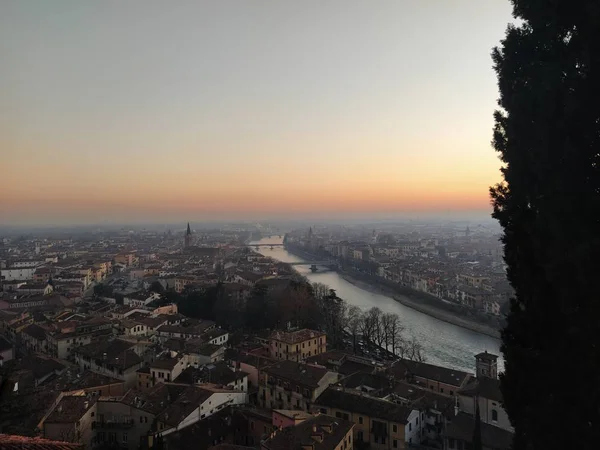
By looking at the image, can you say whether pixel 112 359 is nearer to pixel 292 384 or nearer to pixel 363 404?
pixel 292 384

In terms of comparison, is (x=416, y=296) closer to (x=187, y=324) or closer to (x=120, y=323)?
(x=187, y=324)

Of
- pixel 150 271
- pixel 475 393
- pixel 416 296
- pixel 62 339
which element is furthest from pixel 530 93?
pixel 150 271

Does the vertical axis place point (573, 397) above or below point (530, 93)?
below

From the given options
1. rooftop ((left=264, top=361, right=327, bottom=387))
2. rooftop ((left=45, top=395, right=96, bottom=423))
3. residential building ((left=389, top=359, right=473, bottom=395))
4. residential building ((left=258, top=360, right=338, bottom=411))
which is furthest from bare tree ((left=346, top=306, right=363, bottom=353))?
rooftop ((left=45, top=395, right=96, bottom=423))

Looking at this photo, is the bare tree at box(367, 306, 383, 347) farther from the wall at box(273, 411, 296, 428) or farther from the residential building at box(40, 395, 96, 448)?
the residential building at box(40, 395, 96, 448)

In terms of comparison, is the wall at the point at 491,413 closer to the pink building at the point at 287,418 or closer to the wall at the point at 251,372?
the pink building at the point at 287,418

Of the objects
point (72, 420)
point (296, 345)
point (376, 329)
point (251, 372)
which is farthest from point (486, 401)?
point (376, 329)

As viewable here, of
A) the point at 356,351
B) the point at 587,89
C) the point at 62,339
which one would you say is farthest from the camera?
the point at 356,351
